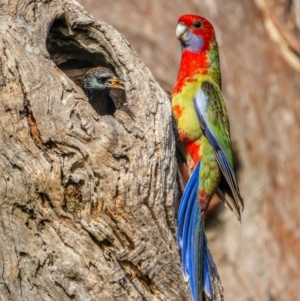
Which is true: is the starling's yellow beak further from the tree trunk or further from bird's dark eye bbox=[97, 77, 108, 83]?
the tree trunk

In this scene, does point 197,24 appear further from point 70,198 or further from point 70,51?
point 70,198

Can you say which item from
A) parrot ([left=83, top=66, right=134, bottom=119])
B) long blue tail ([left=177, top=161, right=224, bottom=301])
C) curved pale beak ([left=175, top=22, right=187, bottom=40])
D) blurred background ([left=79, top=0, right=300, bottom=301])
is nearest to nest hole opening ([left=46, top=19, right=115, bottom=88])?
parrot ([left=83, top=66, right=134, bottom=119])

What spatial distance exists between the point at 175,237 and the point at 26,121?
108cm

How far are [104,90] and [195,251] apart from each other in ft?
4.19

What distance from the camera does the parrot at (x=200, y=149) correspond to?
427 centimetres

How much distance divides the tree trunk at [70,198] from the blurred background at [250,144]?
3.29m

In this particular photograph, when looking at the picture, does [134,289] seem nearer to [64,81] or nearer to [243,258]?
[64,81]

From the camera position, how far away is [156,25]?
743cm

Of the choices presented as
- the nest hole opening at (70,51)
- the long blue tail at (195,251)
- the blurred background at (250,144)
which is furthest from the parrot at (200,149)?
the blurred background at (250,144)

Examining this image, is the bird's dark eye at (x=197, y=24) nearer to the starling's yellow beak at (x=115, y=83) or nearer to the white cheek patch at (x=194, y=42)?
the white cheek patch at (x=194, y=42)

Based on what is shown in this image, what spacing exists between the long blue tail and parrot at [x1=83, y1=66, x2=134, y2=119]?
0.68m

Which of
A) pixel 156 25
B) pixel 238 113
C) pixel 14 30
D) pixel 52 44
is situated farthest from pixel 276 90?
pixel 14 30

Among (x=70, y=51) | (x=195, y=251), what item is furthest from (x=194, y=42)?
(x=195, y=251)

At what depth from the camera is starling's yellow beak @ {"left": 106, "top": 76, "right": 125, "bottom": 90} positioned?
4.34 metres
